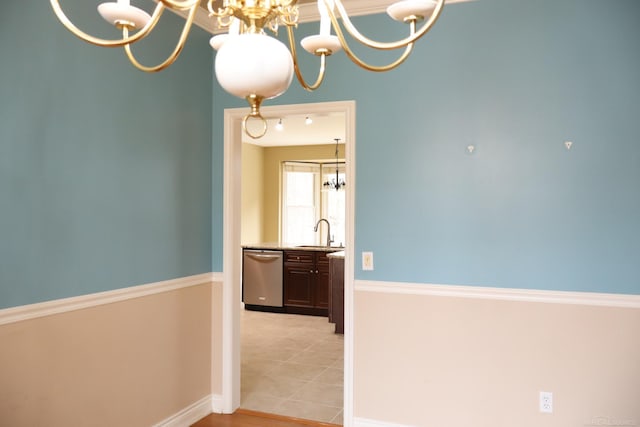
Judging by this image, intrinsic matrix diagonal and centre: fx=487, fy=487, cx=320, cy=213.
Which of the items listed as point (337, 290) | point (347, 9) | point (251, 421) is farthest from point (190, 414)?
point (347, 9)

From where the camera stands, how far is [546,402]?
9.07 ft

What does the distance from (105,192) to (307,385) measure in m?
2.37

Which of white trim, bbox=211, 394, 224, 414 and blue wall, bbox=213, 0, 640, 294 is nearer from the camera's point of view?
blue wall, bbox=213, 0, 640, 294

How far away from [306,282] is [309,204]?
232cm

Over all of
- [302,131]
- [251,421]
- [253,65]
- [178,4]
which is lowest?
[251,421]

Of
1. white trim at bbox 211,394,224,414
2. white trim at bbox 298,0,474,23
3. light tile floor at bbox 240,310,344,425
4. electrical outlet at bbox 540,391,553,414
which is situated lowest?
light tile floor at bbox 240,310,344,425

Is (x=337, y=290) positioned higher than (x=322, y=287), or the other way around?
(x=337, y=290)

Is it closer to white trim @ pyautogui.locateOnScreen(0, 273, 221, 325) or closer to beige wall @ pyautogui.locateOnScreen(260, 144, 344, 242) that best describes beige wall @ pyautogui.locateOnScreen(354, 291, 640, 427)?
white trim @ pyautogui.locateOnScreen(0, 273, 221, 325)

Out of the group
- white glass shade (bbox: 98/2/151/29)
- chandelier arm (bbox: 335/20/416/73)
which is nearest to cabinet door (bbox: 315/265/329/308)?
chandelier arm (bbox: 335/20/416/73)

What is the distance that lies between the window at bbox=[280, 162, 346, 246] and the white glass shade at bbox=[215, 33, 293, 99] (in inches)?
301

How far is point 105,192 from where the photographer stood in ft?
8.62

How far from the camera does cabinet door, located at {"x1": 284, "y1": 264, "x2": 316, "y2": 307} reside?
6836mm

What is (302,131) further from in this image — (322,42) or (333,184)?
(322,42)

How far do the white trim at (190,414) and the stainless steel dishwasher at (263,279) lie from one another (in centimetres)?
347
